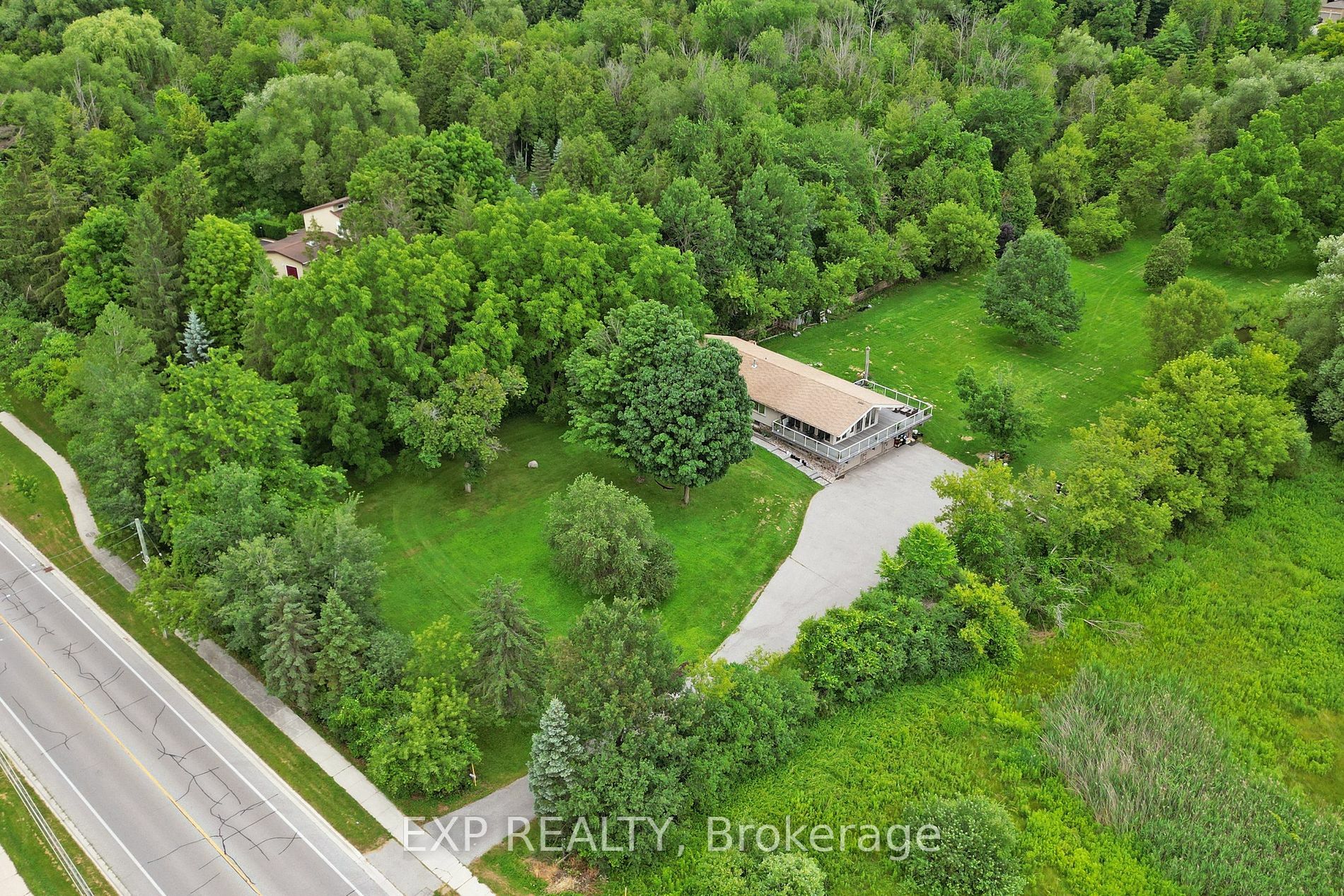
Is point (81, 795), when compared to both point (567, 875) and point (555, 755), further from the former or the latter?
point (567, 875)

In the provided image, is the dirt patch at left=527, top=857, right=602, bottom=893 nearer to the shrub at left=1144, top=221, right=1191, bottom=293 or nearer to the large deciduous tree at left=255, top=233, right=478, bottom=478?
the large deciduous tree at left=255, top=233, right=478, bottom=478

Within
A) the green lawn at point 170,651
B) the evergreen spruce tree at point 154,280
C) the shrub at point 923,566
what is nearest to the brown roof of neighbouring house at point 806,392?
the shrub at point 923,566

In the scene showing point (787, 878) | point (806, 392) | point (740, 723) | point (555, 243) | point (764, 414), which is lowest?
point (764, 414)

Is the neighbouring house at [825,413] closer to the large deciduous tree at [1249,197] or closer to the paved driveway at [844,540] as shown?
the paved driveway at [844,540]

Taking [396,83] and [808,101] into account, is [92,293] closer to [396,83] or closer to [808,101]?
[396,83]

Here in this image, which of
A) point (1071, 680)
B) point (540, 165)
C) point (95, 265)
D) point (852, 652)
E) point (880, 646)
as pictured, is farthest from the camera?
point (540, 165)

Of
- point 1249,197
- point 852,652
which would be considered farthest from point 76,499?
point 1249,197

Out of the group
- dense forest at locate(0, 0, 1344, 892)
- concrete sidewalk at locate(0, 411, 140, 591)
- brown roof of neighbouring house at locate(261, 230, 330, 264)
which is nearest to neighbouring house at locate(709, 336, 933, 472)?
dense forest at locate(0, 0, 1344, 892)
